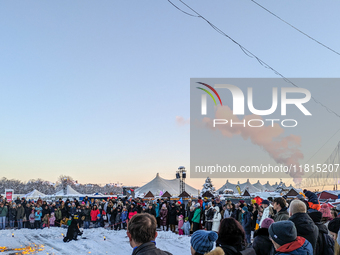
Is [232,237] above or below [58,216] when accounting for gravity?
above

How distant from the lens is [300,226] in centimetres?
404

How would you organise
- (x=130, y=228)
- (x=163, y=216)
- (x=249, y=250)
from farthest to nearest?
1. (x=163, y=216)
2. (x=249, y=250)
3. (x=130, y=228)

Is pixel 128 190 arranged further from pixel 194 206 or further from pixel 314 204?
pixel 314 204

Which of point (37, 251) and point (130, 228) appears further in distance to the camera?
point (37, 251)

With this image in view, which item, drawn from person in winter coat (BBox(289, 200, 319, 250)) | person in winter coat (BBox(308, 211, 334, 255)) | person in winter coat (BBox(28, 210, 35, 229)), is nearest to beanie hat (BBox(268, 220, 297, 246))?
person in winter coat (BBox(289, 200, 319, 250))

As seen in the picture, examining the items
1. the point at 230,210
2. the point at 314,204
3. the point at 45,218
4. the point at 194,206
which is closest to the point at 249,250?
the point at 314,204

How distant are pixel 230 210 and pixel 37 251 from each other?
745 centimetres

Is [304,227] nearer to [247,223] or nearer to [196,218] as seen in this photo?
[247,223]

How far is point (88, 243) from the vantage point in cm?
1224

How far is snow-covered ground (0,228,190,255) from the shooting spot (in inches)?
420

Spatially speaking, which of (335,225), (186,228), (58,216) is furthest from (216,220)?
(58,216)

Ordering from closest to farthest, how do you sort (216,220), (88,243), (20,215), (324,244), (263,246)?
1. (263,246)
2. (324,244)
3. (216,220)
4. (88,243)
5. (20,215)

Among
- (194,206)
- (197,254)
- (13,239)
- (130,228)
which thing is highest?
(130,228)

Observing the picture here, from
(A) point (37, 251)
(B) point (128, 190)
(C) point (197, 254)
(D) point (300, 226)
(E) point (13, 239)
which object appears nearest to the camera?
(C) point (197, 254)
